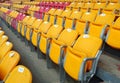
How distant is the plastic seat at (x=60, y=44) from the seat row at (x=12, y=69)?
20.2 inches

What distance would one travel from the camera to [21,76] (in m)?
1.42

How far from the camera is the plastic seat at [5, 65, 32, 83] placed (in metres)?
1.33

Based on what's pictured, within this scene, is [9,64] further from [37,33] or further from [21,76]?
[37,33]

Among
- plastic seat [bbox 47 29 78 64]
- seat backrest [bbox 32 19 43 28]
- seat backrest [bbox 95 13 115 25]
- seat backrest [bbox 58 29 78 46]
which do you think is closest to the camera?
→ plastic seat [bbox 47 29 78 64]

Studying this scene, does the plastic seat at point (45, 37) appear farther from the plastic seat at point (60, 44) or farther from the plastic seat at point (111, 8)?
the plastic seat at point (111, 8)

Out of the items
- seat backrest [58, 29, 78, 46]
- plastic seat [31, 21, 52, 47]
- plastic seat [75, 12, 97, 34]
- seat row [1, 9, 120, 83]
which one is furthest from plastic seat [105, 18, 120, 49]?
plastic seat [31, 21, 52, 47]

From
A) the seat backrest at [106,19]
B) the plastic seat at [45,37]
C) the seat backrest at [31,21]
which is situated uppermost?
the seat backrest at [106,19]

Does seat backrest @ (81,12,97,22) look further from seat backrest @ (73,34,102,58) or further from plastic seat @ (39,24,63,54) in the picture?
seat backrest @ (73,34,102,58)

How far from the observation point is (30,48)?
3531mm

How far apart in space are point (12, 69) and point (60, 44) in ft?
2.18

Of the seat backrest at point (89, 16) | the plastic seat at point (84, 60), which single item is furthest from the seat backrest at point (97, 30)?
the seat backrest at point (89, 16)

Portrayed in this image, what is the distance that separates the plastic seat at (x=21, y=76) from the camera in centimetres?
133

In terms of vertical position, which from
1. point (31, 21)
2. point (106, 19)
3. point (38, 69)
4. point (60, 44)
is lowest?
point (38, 69)

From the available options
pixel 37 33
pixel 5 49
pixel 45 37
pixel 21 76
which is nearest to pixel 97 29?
pixel 45 37
